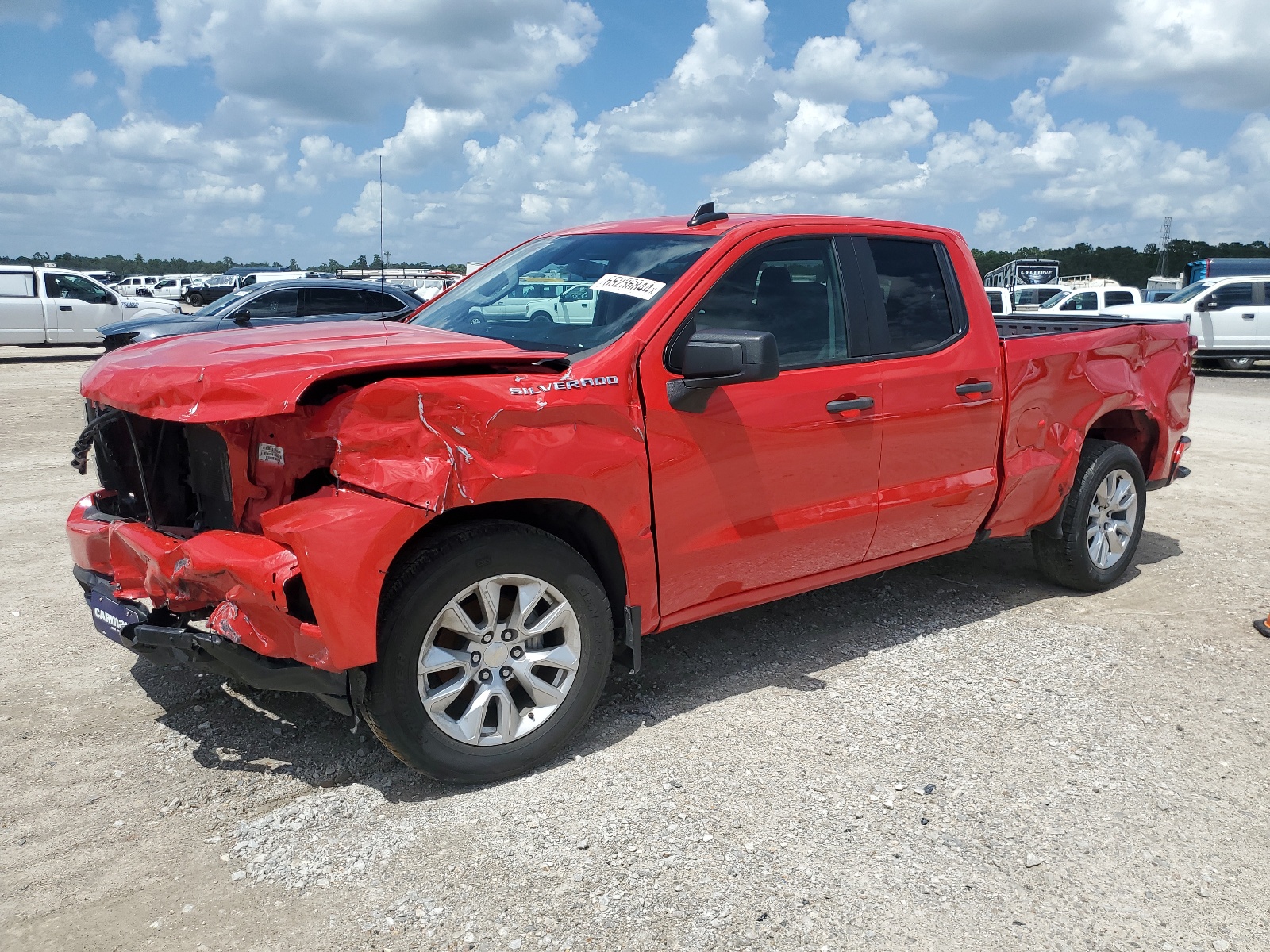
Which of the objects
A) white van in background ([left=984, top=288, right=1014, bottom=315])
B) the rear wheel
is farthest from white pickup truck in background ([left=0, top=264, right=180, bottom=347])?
the rear wheel

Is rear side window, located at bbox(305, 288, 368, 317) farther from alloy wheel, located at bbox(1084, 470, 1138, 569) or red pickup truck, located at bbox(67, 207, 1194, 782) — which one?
alloy wheel, located at bbox(1084, 470, 1138, 569)

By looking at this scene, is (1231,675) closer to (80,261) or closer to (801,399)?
(801,399)

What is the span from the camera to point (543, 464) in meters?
3.25

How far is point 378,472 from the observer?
3000 mm

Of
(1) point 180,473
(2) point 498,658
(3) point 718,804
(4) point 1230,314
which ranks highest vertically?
(4) point 1230,314

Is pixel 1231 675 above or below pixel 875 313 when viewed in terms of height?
below

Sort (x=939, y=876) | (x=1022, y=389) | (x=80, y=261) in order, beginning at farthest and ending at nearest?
(x=80, y=261) < (x=1022, y=389) < (x=939, y=876)

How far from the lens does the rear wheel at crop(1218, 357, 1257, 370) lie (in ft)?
66.3

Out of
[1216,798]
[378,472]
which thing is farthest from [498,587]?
[1216,798]

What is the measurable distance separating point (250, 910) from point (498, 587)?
1.14 m

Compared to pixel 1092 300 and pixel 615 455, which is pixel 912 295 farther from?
pixel 1092 300

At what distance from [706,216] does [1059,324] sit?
2.81m

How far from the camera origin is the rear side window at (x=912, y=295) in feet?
14.4

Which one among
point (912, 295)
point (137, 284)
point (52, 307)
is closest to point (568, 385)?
point (912, 295)
